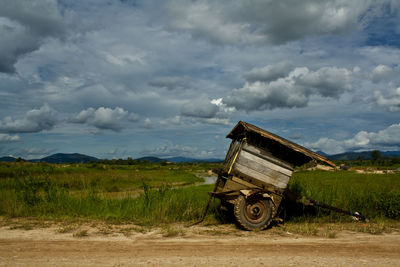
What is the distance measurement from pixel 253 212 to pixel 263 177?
997 millimetres

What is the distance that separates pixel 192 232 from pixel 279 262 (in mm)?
2788

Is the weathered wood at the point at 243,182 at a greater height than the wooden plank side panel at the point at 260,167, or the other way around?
the wooden plank side panel at the point at 260,167

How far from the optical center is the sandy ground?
16.5ft

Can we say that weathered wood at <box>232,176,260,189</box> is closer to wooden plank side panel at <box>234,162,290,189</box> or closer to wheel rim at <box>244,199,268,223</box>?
wooden plank side panel at <box>234,162,290,189</box>

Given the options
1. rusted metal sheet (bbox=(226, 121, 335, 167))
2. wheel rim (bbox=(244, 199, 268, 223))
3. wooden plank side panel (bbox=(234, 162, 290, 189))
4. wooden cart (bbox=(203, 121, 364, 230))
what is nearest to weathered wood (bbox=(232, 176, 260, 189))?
wooden cart (bbox=(203, 121, 364, 230))

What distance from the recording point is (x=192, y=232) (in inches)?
286

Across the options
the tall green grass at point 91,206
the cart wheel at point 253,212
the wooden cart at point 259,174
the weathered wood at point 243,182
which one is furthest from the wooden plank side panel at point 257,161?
the tall green grass at point 91,206

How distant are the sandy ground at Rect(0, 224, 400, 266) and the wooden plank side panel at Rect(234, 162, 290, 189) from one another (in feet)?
4.44

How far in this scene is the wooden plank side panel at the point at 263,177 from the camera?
772cm

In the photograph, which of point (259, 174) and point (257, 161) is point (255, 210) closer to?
point (259, 174)

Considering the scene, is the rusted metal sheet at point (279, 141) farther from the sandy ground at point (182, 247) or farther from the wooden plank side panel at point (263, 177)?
the sandy ground at point (182, 247)

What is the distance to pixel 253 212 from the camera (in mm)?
7621

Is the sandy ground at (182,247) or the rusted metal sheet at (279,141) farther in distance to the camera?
the rusted metal sheet at (279,141)

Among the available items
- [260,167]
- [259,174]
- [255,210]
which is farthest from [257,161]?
[255,210]
